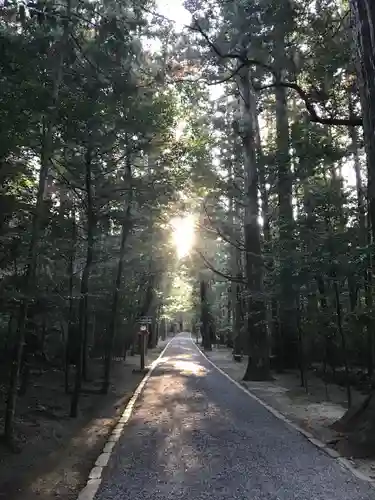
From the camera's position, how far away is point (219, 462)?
20.5ft

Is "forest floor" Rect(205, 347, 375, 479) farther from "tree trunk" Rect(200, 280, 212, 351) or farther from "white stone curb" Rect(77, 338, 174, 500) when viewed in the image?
"tree trunk" Rect(200, 280, 212, 351)

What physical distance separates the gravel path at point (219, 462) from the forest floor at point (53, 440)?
19.8 inches

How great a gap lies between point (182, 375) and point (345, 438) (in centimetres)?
1295

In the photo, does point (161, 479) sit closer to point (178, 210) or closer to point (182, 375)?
point (178, 210)

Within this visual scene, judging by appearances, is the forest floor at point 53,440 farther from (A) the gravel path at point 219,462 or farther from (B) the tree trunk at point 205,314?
(B) the tree trunk at point 205,314

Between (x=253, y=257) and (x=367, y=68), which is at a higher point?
(x=367, y=68)

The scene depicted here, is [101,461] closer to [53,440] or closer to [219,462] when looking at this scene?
[219,462]

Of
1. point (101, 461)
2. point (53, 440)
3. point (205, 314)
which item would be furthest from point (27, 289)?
point (205, 314)

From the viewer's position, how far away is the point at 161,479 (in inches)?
218

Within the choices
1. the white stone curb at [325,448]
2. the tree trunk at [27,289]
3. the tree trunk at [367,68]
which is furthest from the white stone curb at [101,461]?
the tree trunk at [367,68]

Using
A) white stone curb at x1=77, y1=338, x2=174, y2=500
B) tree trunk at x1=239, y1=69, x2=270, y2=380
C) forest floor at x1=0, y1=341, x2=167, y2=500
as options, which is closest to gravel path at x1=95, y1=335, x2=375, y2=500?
white stone curb at x1=77, y1=338, x2=174, y2=500

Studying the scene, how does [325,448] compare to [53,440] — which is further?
[53,440]

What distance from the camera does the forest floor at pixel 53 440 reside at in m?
5.53

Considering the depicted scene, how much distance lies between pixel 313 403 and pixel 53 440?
6.76 metres
